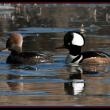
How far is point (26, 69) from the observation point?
14914mm

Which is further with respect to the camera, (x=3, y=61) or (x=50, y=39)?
(x=50, y=39)

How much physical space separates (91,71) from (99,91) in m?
3.37

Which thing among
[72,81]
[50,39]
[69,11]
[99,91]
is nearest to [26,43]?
[50,39]

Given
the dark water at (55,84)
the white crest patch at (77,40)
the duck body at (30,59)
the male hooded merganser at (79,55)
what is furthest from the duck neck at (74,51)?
the duck body at (30,59)

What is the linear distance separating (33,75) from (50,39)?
10267 millimetres

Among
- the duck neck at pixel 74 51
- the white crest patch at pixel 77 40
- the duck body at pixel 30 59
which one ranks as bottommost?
the duck body at pixel 30 59

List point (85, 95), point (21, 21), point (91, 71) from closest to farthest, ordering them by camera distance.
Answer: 1. point (85, 95)
2. point (91, 71)
3. point (21, 21)

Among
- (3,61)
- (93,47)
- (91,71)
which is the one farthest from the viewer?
(93,47)

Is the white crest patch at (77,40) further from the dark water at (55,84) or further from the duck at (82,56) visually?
the dark water at (55,84)

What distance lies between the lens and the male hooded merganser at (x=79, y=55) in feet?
53.9

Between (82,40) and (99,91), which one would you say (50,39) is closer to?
(82,40)

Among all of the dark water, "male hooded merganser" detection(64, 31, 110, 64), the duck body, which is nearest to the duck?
"male hooded merganser" detection(64, 31, 110, 64)

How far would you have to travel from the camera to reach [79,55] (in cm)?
1684

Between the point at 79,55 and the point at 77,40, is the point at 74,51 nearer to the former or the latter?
the point at 77,40
